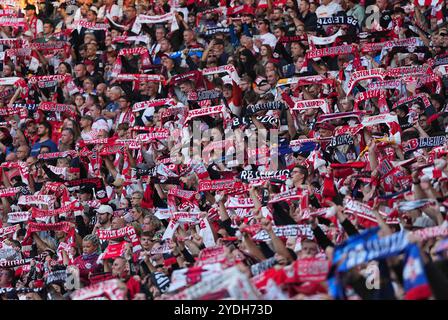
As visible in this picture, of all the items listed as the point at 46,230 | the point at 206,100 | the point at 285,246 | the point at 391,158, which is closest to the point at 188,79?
the point at 206,100

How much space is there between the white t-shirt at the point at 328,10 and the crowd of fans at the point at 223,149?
1.1 inches

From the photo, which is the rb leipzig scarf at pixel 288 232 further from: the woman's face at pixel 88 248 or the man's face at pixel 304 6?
the man's face at pixel 304 6

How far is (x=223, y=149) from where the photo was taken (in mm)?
13734

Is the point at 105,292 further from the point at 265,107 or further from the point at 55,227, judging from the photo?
the point at 265,107

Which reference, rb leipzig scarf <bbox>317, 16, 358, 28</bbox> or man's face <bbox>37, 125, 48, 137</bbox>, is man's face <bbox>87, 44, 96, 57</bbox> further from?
rb leipzig scarf <bbox>317, 16, 358, 28</bbox>

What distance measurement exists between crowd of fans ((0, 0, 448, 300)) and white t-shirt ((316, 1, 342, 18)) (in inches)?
1.1

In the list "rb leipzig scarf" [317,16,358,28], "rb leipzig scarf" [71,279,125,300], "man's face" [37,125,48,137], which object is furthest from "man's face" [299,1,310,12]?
"rb leipzig scarf" [71,279,125,300]

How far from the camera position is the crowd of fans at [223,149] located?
1021 cm

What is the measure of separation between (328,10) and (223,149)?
2890 millimetres

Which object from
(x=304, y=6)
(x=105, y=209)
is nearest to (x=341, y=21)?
(x=304, y=6)

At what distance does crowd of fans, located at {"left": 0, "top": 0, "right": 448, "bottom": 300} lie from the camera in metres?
10.2

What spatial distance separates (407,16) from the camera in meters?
14.9

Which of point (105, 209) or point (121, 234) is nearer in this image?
point (121, 234)

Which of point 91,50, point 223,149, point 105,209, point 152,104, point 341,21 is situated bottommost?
point 105,209
